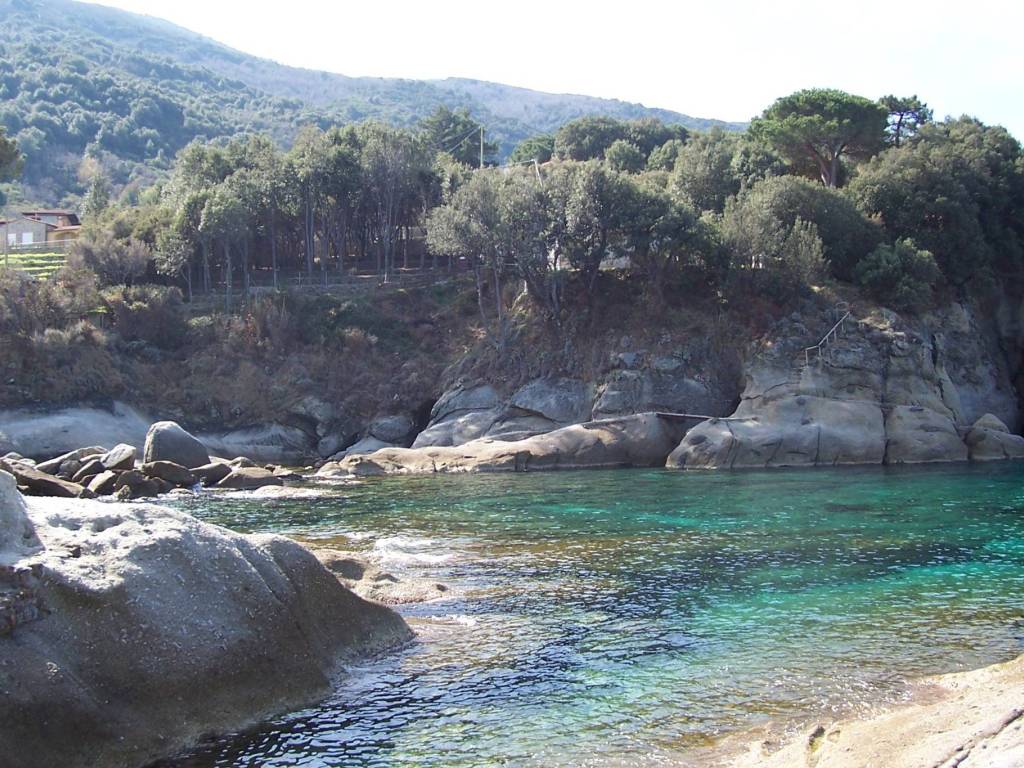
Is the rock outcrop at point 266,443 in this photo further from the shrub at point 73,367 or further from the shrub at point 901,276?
the shrub at point 901,276

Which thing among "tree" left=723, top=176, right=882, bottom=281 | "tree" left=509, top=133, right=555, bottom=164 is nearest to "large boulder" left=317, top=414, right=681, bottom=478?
"tree" left=723, top=176, right=882, bottom=281

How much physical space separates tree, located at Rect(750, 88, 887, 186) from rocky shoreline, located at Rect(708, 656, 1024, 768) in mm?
61266

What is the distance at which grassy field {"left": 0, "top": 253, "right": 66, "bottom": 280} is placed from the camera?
7531 centimetres

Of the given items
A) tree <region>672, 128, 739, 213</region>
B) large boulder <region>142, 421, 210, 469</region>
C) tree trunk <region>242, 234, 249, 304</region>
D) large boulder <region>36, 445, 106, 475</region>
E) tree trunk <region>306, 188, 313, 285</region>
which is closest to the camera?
large boulder <region>36, 445, 106, 475</region>

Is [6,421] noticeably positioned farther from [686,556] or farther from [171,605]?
[171,605]

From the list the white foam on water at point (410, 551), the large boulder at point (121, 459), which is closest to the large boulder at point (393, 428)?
the large boulder at point (121, 459)

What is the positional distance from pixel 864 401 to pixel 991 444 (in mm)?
6736

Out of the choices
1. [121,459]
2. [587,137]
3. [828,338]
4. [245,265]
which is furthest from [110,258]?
[587,137]

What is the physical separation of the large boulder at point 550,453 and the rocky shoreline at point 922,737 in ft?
122

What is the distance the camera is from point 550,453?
172 feet

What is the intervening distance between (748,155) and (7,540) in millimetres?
64959

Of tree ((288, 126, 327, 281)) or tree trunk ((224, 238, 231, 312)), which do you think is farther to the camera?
tree ((288, 126, 327, 281))

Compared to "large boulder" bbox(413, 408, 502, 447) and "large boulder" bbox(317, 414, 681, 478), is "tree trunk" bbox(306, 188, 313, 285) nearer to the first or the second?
"large boulder" bbox(413, 408, 502, 447)

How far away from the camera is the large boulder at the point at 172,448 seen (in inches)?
1905
